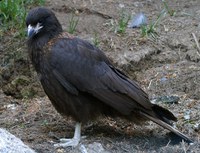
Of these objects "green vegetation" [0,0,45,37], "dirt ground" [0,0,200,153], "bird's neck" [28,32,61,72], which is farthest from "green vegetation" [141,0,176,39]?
"bird's neck" [28,32,61,72]

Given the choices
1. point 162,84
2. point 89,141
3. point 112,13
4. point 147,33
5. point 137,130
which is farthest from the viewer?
point 112,13

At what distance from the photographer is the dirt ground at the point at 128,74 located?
6.92 metres

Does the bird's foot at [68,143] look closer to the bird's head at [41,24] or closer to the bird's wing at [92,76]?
the bird's wing at [92,76]

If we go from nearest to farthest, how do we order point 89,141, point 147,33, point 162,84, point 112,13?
point 89,141, point 162,84, point 147,33, point 112,13

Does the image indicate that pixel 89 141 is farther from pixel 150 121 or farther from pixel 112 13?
pixel 112 13

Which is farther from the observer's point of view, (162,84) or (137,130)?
(162,84)

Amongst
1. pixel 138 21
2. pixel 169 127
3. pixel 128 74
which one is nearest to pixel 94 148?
pixel 169 127

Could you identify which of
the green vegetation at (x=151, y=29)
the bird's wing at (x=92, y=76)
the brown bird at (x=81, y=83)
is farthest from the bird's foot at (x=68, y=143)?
the green vegetation at (x=151, y=29)

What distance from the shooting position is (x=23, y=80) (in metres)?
8.45

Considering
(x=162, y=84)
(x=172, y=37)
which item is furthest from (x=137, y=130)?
(x=172, y=37)

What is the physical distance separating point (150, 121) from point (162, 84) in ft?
3.44

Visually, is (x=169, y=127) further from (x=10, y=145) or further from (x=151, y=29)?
(x=151, y=29)

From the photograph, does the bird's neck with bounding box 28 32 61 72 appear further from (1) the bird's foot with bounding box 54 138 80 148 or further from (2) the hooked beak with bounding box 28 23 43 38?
(1) the bird's foot with bounding box 54 138 80 148

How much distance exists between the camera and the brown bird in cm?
672
